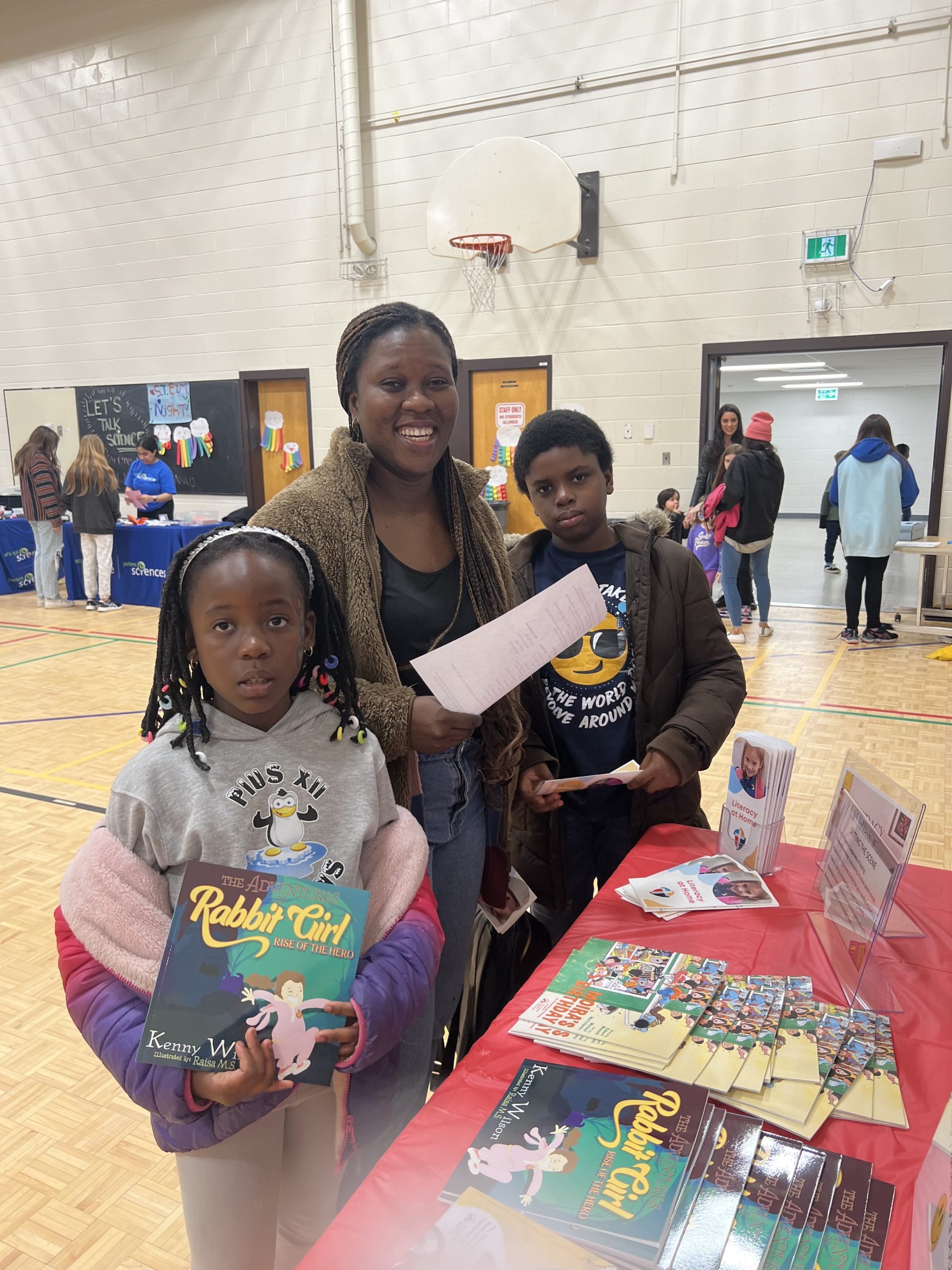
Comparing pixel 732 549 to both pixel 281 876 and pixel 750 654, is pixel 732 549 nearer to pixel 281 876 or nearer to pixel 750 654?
pixel 750 654

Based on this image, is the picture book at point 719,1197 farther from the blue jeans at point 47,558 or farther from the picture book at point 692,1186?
the blue jeans at point 47,558

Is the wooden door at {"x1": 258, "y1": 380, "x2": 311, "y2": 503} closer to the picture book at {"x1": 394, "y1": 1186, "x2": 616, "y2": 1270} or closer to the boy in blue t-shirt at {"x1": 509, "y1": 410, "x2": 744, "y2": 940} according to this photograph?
the boy in blue t-shirt at {"x1": 509, "y1": 410, "x2": 744, "y2": 940}

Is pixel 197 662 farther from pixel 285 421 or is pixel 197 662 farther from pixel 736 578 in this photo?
pixel 285 421

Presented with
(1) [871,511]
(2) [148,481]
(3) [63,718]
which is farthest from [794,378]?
(3) [63,718]

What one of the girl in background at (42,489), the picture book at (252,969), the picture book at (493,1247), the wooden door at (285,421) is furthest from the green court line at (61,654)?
the picture book at (493,1247)

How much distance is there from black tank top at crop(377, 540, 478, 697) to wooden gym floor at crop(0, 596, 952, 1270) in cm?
111

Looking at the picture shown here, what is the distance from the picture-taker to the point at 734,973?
1125 millimetres

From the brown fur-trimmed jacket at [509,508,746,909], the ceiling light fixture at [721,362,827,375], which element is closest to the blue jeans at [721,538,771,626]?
the brown fur-trimmed jacket at [509,508,746,909]

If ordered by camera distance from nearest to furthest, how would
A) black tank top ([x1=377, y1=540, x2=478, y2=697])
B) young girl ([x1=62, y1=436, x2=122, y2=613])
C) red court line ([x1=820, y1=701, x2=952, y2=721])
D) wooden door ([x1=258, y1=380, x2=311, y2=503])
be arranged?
black tank top ([x1=377, y1=540, x2=478, y2=697]) → red court line ([x1=820, y1=701, x2=952, y2=721]) → young girl ([x1=62, y1=436, x2=122, y2=613]) → wooden door ([x1=258, y1=380, x2=311, y2=503])

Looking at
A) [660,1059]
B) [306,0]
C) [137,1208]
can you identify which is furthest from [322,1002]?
[306,0]

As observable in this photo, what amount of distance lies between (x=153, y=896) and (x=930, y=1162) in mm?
755

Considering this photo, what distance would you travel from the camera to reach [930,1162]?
2.30 ft

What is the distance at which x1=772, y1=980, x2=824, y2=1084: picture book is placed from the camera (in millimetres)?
898

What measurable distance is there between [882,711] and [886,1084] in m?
4.04
